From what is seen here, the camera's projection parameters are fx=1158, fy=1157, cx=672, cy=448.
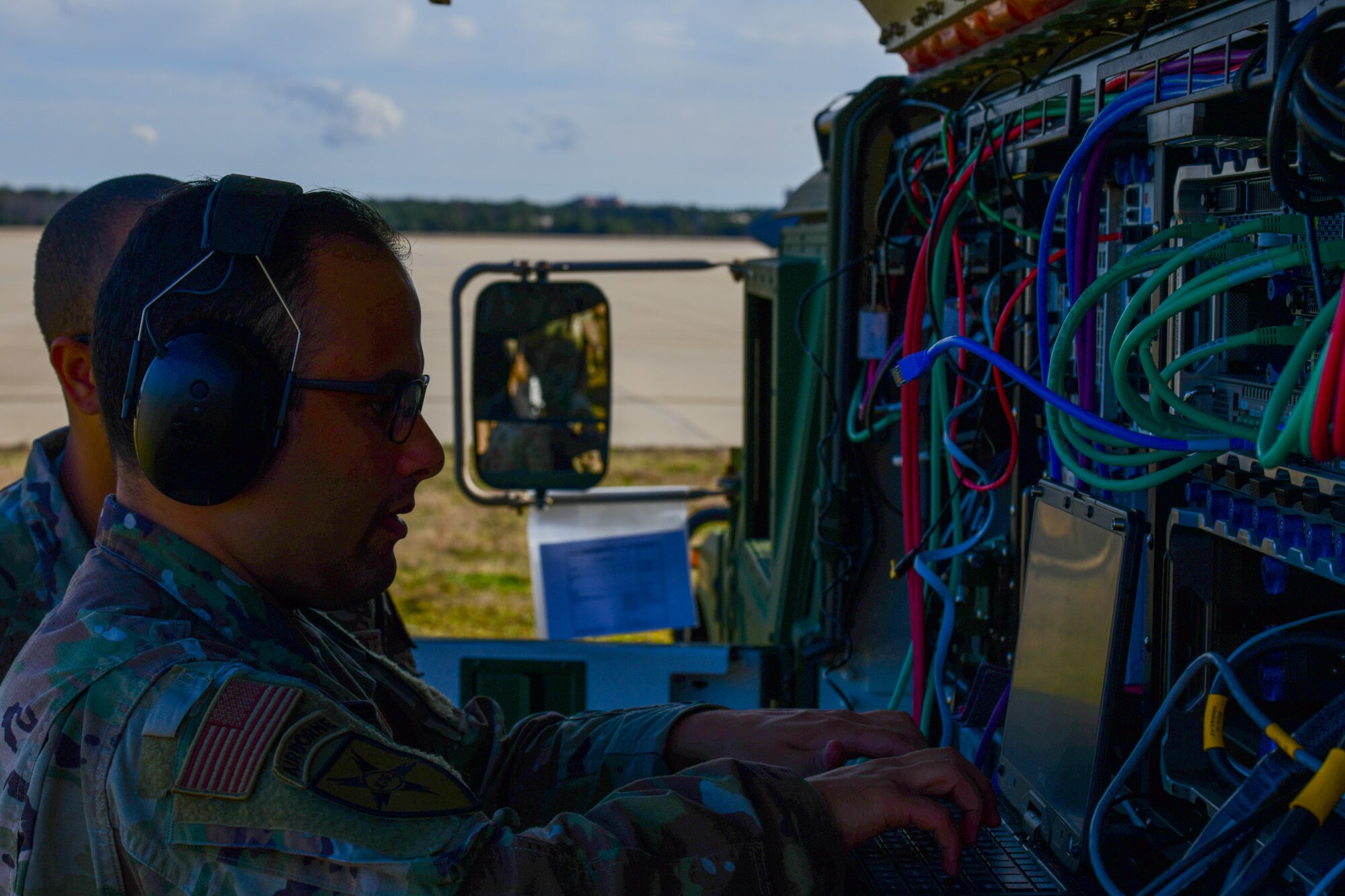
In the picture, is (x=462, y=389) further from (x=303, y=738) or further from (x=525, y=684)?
(x=303, y=738)

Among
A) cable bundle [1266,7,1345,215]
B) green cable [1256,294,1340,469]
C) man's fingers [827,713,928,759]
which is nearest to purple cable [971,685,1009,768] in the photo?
man's fingers [827,713,928,759]

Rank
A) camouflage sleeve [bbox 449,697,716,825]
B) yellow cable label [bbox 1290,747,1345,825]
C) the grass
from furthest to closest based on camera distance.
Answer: the grass < camouflage sleeve [bbox 449,697,716,825] < yellow cable label [bbox 1290,747,1345,825]

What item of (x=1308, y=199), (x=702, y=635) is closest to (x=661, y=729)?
(x=1308, y=199)

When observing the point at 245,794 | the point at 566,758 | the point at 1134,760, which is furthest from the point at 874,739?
the point at 245,794

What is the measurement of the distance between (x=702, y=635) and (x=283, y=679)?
11.2 ft

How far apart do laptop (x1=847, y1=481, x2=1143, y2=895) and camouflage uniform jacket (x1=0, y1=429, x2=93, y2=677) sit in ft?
4.95

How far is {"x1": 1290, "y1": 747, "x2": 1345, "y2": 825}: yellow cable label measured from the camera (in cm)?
98

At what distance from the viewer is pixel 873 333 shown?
7.86 ft

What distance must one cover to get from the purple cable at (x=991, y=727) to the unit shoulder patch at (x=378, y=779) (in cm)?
86

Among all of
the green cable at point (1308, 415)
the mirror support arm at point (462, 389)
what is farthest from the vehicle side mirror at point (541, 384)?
the green cable at point (1308, 415)

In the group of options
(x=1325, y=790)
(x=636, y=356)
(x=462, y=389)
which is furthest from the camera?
(x=636, y=356)

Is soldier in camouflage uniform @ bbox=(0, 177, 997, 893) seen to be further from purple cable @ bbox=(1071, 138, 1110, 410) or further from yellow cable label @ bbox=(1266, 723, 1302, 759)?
purple cable @ bbox=(1071, 138, 1110, 410)

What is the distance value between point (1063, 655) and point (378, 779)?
2.77 feet

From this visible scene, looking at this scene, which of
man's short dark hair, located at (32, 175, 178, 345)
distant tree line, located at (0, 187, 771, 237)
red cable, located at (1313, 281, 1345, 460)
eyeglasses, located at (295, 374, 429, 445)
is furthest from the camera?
distant tree line, located at (0, 187, 771, 237)
